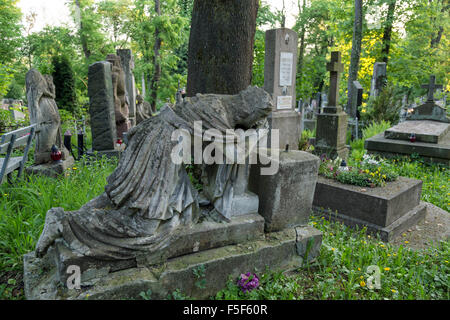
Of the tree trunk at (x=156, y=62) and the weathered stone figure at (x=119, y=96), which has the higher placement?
the tree trunk at (x=156, y=62)

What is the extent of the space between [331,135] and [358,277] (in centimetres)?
609

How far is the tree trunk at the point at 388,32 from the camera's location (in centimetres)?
1416

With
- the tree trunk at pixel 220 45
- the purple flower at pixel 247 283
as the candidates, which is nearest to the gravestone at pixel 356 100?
the tree trunk at pixel 220 45

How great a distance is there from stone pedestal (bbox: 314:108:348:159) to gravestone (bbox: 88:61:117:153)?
5.50 meters

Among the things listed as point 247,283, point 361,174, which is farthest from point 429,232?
point 247,283

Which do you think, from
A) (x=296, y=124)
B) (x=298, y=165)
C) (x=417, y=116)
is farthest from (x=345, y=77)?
(x=298, y=165)

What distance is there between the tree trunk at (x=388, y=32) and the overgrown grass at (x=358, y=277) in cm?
1351

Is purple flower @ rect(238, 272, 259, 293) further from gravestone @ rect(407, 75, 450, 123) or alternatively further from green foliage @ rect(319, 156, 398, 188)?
gravestone @ rect(407, 75, 450, 123)

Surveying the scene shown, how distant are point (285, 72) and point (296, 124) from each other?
126 cm

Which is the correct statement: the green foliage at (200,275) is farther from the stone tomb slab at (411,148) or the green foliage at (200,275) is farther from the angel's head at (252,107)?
the stone tomb slab at (411,148)

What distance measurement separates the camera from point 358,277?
3061 millimetres

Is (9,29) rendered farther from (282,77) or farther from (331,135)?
(331,135)

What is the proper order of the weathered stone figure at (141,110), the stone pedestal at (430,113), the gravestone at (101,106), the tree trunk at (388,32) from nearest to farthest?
the gravestone at (101,106), the stone pedestal at (430,113), the weathered stone figure at (141,110), the tree trunk at (388,32)

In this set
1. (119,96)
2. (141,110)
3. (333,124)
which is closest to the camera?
(333,124)
